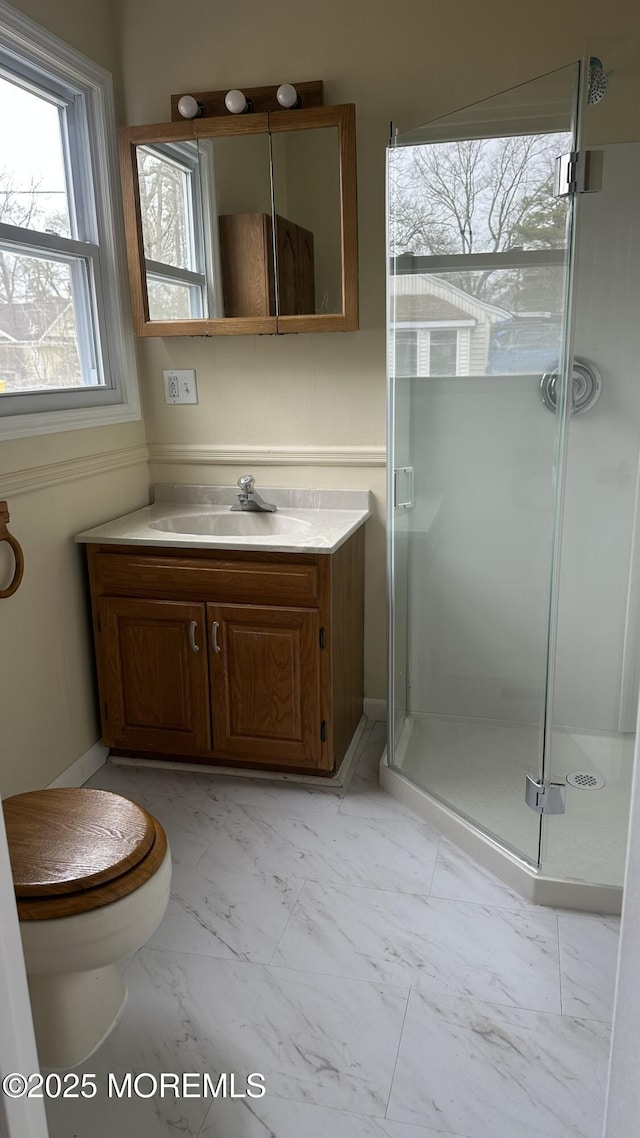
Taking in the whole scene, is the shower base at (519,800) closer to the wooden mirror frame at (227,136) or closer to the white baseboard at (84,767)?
the white baseboard at (84,767)

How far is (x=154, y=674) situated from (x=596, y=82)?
77.3 inches

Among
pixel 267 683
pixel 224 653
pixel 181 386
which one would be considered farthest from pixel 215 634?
pixel 181 386

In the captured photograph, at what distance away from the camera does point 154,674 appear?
256 centimetres

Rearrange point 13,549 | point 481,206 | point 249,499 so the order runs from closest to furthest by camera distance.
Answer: point 13,549, point 481,206, point 249,499

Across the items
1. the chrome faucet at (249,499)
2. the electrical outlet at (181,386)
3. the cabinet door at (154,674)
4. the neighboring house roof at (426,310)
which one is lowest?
the cabinet door at (154,674)

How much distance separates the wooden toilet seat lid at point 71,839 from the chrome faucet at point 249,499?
4.16 feet

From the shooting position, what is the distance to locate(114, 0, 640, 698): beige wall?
7.82ft

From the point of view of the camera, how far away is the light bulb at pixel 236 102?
2482 mm

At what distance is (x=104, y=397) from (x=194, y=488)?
17.8 inches

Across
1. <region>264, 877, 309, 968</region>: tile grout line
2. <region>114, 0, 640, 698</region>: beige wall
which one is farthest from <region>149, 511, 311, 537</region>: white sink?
<region>264, 877, 309, 968</region>: tile grout line

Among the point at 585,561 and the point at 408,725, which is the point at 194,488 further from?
the point at 585,561

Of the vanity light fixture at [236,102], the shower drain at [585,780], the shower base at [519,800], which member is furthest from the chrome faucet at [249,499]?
the shower drain at [585,780]

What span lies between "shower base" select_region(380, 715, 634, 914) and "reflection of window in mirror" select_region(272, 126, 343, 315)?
1374mm

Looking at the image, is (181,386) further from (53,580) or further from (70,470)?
(53,580)
